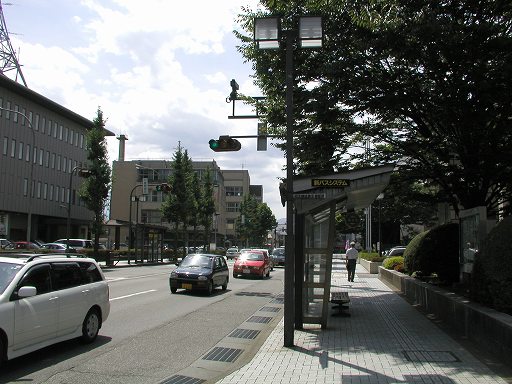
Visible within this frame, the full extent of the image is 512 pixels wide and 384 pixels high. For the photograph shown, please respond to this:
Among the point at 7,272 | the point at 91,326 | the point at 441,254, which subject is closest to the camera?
the point at 7,272

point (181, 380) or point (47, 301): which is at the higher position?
point (47, 301)

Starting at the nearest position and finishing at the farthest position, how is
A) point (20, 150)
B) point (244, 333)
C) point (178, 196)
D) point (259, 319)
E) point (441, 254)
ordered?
point (244, 333), point (259, 319), point (441, 254), point (178, 196), point (20, 150)

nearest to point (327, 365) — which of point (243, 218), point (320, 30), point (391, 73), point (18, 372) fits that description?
point (18, 372)

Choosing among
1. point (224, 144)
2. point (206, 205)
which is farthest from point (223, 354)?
point (206, 205)

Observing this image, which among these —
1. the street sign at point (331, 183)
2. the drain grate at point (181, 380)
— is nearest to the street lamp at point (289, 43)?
the street sign at point (331, 183)

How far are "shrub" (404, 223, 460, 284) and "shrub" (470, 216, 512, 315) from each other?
5.58m

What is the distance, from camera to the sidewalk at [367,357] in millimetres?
6543

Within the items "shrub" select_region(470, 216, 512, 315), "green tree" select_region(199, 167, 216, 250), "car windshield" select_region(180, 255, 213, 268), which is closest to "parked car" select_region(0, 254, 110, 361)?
"shrub" select_region(470, 216, 512, 315)

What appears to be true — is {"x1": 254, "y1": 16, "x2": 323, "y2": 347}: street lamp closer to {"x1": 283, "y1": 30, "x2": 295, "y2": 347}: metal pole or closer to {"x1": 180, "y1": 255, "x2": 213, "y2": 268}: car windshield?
{"x1": 283, "y1": 30, "x2": 295, "y2": 347}: metal pole

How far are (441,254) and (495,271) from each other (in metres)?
6.72

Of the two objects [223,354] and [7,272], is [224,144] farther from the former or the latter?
[7,272]

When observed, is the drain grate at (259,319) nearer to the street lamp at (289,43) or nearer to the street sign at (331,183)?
the street lamp at (289,43)

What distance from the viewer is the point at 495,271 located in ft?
27.5

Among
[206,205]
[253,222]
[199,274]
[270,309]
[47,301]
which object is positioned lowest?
[270,309]
